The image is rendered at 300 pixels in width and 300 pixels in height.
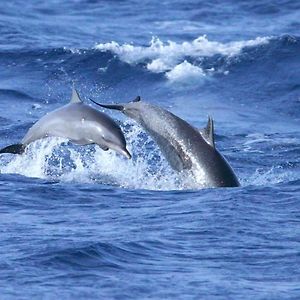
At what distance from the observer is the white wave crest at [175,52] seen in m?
31.5

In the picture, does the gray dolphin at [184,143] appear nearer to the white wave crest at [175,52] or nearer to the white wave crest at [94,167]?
the white wave crest at [94,167]

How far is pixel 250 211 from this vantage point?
15.8m

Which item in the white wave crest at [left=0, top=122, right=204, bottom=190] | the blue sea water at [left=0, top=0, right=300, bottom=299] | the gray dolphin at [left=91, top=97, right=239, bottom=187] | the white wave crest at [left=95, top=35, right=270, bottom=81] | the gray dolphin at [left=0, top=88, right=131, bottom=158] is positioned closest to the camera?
the blue sea water at [left=0, top=0, right=300, bottom=299]

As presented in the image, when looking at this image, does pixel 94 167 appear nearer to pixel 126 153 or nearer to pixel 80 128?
pixel 80 128

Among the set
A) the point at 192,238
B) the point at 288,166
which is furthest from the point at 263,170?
the point at 192,238

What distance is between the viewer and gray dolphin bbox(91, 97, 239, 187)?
1692 centimetres

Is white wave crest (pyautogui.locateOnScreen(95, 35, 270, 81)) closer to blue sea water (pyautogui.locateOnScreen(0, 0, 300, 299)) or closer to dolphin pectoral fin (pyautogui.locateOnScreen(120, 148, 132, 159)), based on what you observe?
blue sea water (pyautogui.locateOnScreen(0, 0, 300, 299))

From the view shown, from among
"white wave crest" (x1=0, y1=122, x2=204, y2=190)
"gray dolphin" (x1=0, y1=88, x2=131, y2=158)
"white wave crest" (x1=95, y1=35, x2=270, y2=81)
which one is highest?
"white wave crest" (x1=95, y1=35, x2=270, y2=81)

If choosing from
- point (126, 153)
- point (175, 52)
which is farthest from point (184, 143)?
point (175, 52)

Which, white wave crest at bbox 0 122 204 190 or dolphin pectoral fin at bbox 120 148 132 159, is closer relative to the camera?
dolphin pectoral fin at bbox 120 148 132 159

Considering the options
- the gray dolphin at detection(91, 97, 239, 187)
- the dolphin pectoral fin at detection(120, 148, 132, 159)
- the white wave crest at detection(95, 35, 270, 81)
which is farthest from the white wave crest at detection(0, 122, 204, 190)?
the white wave crest at detection(95, 35, 270, 81)

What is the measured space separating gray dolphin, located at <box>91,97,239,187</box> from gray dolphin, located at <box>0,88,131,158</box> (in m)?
0.36

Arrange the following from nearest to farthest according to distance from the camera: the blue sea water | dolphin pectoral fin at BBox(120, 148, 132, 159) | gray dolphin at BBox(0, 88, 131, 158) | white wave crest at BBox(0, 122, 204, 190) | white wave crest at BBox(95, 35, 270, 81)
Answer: the blue sea water < dolphin pectoral fin at BBox(120, 148, 132, 159) < gray dolphin at BBox(0, 88, 131, 158) < white wave crest at BBox(0, 122, 204, 190) < white wave crest at BBox(95, 35, 270, 81)

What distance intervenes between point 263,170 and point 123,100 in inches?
351
